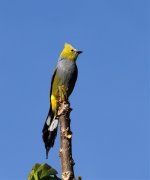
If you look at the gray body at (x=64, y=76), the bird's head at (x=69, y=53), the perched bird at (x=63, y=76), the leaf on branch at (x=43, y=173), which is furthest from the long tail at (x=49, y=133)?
the leaf on branch at (x=43, y=173)

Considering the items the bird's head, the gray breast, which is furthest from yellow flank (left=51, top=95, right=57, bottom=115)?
the bird's head

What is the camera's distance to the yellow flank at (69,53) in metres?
5.90

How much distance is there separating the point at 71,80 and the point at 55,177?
341 cm

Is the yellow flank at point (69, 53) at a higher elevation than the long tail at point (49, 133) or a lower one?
higher

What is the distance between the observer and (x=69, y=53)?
5.96m

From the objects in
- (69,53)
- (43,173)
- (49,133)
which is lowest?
(43,173)

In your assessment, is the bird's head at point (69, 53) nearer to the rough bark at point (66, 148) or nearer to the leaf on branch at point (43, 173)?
the rough bark at point (66, 148)

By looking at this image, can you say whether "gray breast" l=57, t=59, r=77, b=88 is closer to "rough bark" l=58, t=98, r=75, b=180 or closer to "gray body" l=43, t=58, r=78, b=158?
"gray body" l=43, t=58, r=78, b=158

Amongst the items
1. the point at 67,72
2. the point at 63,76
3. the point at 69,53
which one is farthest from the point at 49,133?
the point at 69,53

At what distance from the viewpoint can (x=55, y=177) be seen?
6.80 feet

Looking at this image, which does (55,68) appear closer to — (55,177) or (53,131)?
(53,131)

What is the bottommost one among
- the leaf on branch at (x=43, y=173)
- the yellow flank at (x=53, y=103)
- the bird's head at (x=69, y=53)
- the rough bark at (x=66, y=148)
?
the leaf on branch at (x=43, y=173)

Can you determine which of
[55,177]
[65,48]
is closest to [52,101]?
[65,48]

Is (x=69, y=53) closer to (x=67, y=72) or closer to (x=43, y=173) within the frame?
(x=67, y=72)
